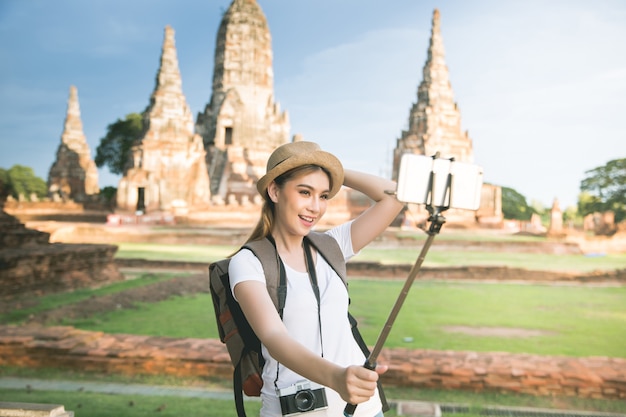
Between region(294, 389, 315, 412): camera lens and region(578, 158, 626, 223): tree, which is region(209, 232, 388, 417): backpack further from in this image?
region(578, 158, 626, 223): tree

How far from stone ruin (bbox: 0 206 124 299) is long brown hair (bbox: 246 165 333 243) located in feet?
26.2

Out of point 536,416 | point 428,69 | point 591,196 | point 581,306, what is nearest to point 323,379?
point 536,416

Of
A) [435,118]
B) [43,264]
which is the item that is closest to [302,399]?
[43,264]

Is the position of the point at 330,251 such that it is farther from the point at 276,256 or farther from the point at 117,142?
the point at 117,142

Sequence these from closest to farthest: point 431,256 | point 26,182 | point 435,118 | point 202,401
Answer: point 202,401 < point 431,256 < point 435,118 < point 26,182

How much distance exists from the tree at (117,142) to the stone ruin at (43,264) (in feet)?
83.7

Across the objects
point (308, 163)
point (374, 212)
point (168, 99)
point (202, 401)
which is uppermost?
point (168, 99)

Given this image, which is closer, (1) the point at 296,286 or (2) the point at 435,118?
Answer: (1) the point at 296,286

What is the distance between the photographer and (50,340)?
16.6 feet

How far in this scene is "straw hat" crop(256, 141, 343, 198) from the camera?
1566 mm

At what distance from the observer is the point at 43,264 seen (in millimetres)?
9156

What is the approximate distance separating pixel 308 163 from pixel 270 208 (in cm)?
20

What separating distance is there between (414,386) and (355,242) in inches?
112

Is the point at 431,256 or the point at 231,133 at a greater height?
the point at 231,133
